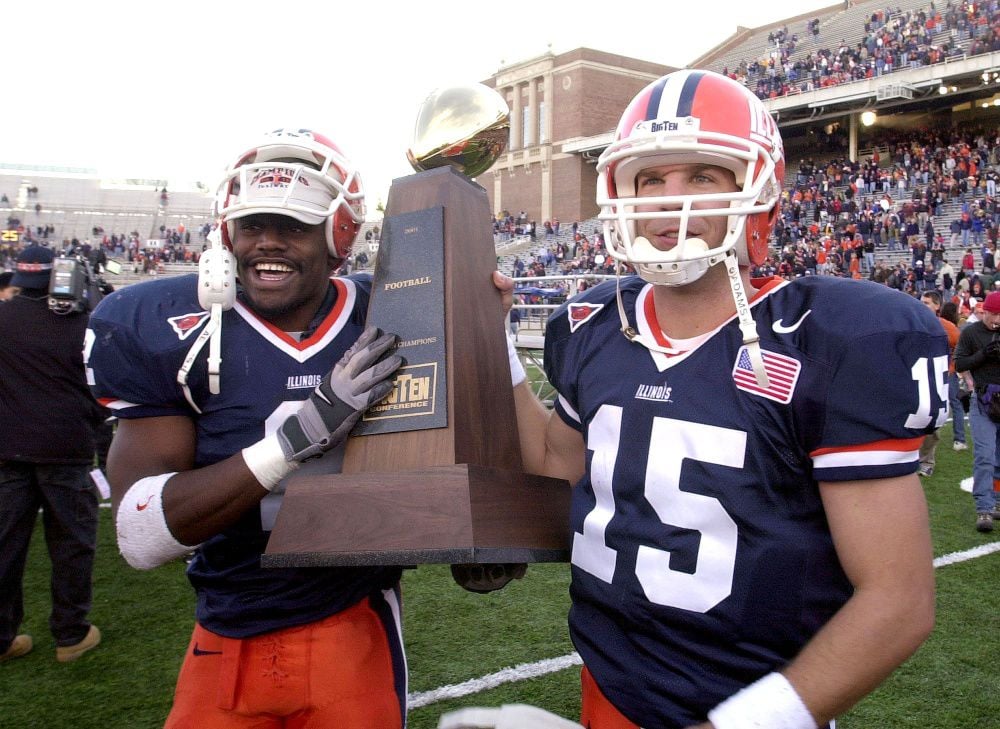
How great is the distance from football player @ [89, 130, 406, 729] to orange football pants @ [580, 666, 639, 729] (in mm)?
529

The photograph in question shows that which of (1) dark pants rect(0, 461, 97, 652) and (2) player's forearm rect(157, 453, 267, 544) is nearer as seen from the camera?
(2) player's forearm rect(157, 453, 267, 544)

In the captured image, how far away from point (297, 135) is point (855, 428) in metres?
1.52

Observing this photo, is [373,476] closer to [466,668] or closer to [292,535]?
[292,535]

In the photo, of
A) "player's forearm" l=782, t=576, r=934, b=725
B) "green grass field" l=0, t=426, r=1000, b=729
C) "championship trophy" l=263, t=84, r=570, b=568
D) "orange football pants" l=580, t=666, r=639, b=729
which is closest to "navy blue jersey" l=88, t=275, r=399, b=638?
"championship trophy" l=263, t=84, r=570, b=568

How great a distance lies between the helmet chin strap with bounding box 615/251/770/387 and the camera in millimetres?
1488

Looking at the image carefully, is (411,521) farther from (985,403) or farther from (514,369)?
(985,403)

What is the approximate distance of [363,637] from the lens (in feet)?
6.56

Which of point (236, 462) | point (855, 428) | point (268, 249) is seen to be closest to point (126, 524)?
point (236, 462)

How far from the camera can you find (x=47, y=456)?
3932mm

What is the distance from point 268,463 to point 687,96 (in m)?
1.19

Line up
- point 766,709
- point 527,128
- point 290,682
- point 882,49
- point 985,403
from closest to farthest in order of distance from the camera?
point 766,709 → point 290,682 → point 985,403 → point 882,49 → point 527,128

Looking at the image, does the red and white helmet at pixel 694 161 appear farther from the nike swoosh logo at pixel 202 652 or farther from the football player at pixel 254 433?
the nike swoosh logo at pixel 202 652

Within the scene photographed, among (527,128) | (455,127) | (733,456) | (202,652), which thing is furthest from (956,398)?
(527,128)

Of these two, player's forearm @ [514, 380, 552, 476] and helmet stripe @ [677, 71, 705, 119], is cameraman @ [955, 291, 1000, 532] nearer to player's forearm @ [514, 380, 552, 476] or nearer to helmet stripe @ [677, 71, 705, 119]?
player's forearm @ [514, 380, 552, 476]
